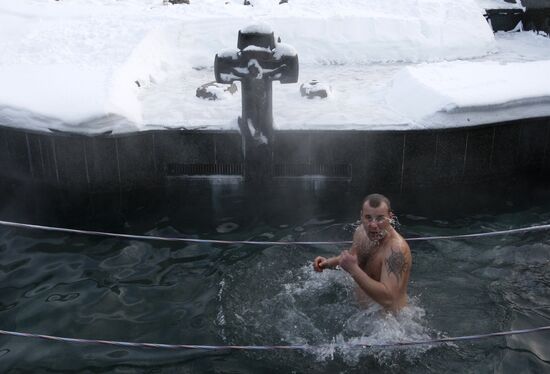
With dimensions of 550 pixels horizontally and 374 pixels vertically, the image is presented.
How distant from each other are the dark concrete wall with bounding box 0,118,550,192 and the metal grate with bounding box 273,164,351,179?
0.01 m

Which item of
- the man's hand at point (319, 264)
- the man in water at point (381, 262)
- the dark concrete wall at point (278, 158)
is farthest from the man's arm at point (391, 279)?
the dark concrete wall at point (278, 158)

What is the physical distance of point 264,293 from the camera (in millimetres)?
5035

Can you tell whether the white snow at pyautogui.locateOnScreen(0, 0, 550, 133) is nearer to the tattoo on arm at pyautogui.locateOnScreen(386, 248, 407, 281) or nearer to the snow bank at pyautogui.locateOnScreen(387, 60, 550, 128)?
the snow bank at pyautogui.locateOnScreen(387, 60, 550, 128)

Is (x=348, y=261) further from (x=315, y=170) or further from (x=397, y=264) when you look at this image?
(x=315, y=170)

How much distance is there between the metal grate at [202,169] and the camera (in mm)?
6926

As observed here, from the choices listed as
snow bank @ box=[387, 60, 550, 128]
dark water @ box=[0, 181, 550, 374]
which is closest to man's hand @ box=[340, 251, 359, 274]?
dark water @ box=[0, 181, 550, 374]

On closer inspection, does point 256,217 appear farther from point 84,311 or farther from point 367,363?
point 367,363

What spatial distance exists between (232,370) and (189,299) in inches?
42.3

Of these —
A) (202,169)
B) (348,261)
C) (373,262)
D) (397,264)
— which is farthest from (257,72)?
(348,261)

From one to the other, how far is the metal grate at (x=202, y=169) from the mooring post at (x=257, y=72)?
293mm

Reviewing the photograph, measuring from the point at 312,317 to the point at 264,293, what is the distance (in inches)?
20.9

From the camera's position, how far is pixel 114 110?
679 centimetres

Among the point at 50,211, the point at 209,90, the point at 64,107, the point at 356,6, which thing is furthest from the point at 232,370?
the point at 356,6

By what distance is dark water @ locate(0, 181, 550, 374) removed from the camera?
4.28m
